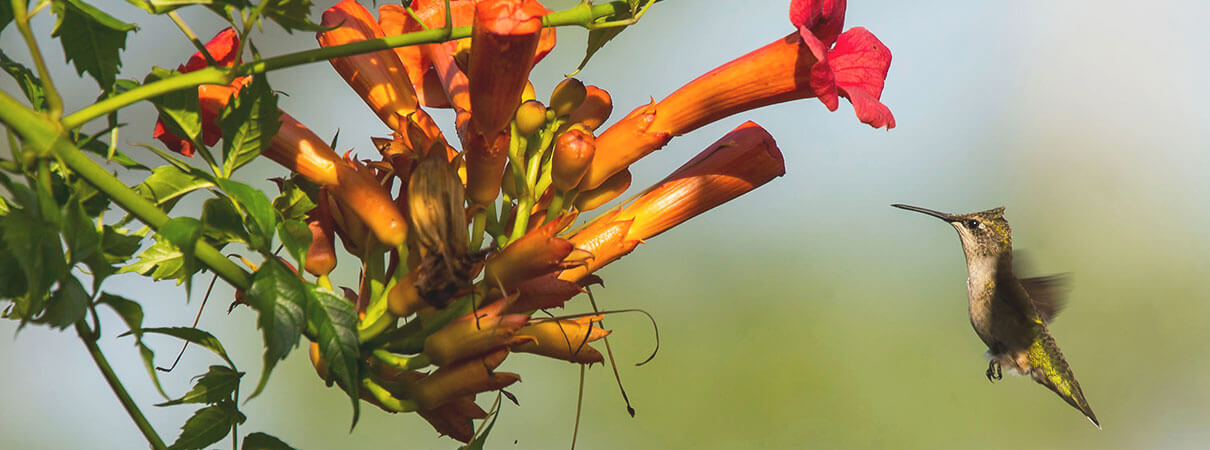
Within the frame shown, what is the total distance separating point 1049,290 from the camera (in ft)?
17.7

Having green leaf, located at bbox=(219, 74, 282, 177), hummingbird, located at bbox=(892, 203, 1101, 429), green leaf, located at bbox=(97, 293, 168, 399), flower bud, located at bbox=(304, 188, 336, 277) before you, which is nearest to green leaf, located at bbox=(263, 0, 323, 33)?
green leaf, located at bbox=(219, 74, 282, 177)

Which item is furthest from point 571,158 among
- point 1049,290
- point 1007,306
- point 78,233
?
point 1049,290

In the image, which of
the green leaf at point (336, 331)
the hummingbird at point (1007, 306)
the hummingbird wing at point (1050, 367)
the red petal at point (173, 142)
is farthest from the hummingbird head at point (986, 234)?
the green leaf at point (336, 331)

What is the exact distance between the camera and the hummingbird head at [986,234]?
5.04 m

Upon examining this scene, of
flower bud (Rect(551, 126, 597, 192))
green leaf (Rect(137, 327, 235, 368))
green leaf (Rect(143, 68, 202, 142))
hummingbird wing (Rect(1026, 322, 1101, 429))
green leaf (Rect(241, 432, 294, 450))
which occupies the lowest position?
hummingbird wing (Rect(1026, 322, 1101, 429))

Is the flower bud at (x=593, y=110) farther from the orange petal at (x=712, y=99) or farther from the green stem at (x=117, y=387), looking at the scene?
the green stem at (x=117, y=387)

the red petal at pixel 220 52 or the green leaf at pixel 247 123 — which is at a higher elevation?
the red petal at pixel 220 52

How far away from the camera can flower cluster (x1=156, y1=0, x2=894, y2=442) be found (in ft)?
6.43

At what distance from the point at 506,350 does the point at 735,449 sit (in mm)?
10765

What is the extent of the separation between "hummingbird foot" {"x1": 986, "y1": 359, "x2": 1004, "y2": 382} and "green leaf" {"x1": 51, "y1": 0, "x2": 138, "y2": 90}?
4690mm

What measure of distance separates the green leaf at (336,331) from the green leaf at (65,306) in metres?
0.34

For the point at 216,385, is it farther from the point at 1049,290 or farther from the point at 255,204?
the point at 1049,290

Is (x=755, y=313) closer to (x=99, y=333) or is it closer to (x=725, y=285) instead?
(x=725, y=285)

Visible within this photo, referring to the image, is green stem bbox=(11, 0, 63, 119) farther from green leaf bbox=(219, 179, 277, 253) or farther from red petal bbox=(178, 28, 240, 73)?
red petal bbox=(178, 28, 240, 73)
